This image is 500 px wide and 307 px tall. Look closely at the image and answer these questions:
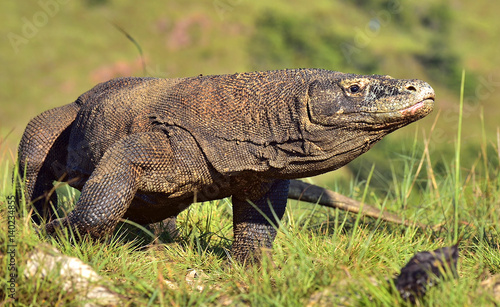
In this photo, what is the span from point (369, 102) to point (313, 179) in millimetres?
7448

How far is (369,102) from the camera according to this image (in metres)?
3.48

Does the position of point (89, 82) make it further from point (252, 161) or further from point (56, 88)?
point (252, 161)

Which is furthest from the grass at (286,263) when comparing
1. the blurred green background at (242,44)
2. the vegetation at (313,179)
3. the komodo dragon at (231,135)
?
the blurred green background at (242,44)

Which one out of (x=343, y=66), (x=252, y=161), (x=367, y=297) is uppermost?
(x=252, y=161)

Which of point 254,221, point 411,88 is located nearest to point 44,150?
point 254,221

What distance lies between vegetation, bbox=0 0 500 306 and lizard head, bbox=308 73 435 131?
429mm

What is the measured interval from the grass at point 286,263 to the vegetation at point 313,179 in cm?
1

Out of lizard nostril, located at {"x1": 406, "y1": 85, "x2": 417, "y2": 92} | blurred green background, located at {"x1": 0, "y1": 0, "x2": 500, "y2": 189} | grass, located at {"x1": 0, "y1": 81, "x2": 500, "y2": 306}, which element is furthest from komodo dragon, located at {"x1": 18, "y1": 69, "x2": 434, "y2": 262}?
blurred green background, located at {"x1": 0, "y1": 0, "x2": 500, "y2": 189}

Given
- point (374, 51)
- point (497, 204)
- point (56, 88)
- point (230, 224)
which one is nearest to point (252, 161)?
point (230, 224)

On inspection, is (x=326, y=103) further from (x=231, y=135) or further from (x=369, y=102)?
(x=231, y=135)

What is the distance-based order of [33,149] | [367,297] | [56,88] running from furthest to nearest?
[56,88]
[33,149]
[367,297]

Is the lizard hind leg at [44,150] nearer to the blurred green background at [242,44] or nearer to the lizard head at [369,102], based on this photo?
the lizard head at [369,102]

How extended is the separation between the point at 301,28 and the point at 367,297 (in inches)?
2375

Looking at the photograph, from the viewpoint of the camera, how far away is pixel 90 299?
2.93m
